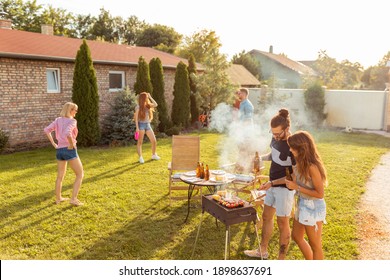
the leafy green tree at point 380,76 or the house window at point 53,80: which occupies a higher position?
the leafy green tree at point 380,76

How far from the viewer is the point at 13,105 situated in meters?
12.3

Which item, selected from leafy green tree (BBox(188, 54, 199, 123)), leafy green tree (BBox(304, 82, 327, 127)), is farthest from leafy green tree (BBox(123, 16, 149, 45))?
leafy green tree (BBox(304, 82, 327, 127))

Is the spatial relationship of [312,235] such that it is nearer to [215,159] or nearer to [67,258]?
[67,258]

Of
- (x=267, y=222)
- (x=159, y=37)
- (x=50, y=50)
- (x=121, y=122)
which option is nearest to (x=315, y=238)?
(x=267, y=222)

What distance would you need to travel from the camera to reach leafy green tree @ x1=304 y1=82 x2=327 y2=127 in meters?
18.7

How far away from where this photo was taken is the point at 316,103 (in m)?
18.7

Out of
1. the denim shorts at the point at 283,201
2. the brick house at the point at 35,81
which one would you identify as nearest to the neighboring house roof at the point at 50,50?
the brick house at the point at 35,81

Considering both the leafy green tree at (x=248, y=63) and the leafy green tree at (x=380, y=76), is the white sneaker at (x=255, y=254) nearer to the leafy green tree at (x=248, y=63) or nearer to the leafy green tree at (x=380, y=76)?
the leafy green tree at (x=248, y=63)

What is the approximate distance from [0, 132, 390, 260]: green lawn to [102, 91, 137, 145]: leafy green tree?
3.37 m

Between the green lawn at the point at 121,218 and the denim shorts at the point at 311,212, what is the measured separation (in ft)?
4.08

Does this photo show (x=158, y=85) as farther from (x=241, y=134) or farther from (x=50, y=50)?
(x=241, y=134)

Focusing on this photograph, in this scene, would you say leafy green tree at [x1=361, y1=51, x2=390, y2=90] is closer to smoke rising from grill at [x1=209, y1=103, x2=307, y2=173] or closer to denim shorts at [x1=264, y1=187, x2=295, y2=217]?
smoke rising from grill at [x1=209, y1=103, x2=307, y2=173]

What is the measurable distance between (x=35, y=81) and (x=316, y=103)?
1363 cm

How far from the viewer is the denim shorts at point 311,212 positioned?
3939 millimetres
